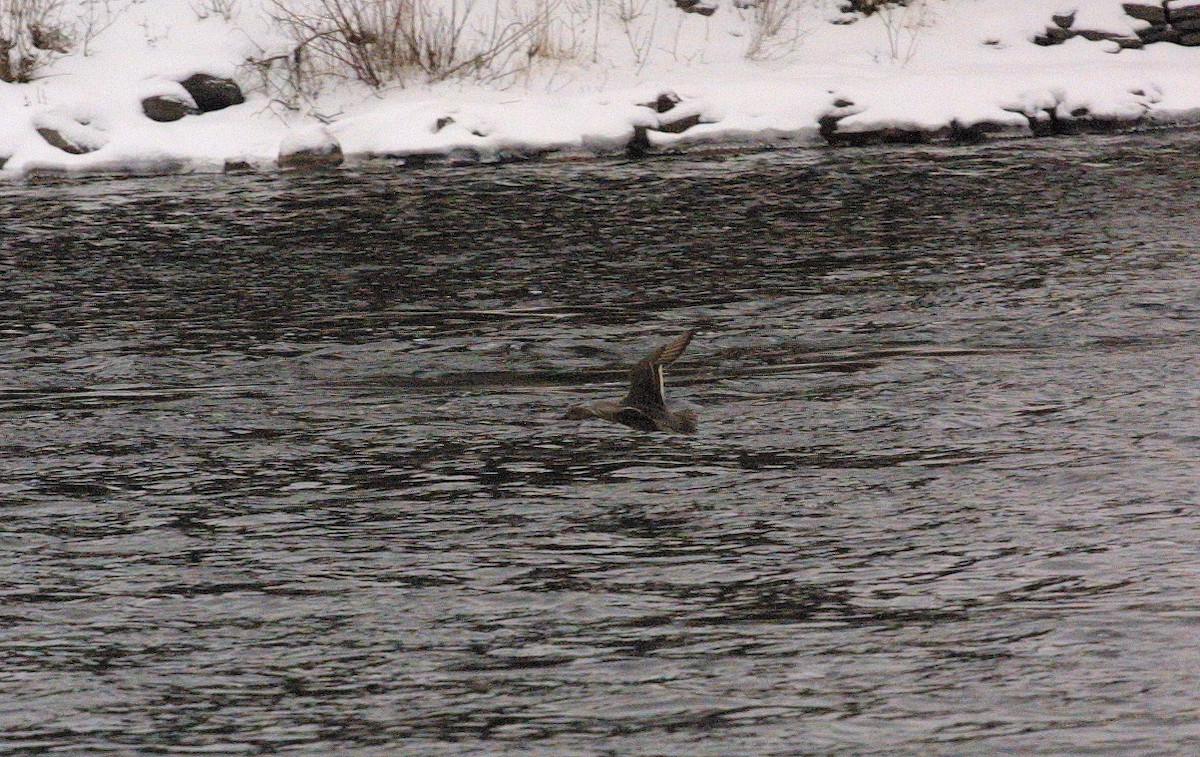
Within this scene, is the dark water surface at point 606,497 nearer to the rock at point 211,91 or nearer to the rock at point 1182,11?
the rock at point 211,91

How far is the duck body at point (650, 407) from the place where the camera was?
6.73 m

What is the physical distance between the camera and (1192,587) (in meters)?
4.78

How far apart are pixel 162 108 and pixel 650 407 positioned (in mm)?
12245

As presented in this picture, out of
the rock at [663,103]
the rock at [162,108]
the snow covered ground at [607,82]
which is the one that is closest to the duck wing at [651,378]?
the snow covered ground at [607,82]

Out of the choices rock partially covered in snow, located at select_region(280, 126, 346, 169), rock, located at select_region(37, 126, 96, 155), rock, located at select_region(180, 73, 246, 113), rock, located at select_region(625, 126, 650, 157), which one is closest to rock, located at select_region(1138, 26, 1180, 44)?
rock, located at select_region(625, 126, 650, 157)

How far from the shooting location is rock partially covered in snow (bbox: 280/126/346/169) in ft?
55.7

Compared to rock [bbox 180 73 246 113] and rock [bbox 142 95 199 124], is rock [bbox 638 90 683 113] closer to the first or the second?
rock [bbox 180 73 246 113]

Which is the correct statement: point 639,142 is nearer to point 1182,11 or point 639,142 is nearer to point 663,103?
point 663,103

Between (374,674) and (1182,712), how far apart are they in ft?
6.11

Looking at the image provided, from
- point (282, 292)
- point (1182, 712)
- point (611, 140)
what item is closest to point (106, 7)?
point (611, 140)

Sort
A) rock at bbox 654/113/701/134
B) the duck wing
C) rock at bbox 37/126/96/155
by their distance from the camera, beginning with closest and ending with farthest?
the duck wing
rock at bbox 37/126/96/155
rock at bbox 654/113/701/134

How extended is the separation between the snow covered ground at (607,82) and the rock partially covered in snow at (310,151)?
0.13 feet

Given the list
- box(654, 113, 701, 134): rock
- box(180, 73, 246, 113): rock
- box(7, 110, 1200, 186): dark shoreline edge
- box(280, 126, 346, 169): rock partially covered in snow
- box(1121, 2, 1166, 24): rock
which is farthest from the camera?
box(1121, 2, 1166, 24): rock

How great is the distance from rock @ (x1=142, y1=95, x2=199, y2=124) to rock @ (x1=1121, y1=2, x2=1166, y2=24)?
10498mm
